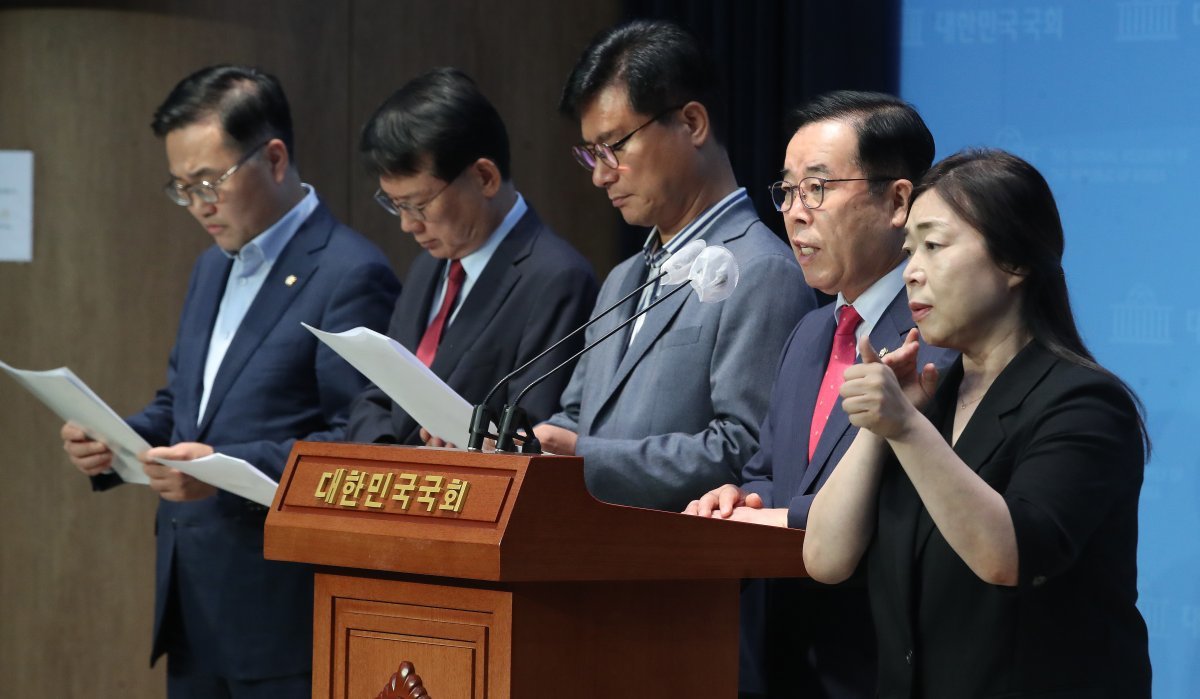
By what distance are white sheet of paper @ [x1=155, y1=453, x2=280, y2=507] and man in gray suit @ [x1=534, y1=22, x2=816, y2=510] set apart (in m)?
0.59

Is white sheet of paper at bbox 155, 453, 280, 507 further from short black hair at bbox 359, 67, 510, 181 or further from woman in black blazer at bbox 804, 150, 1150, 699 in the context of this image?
woman in black blazer at bbox 804, 150, 1150, 699

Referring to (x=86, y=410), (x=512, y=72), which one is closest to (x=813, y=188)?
(x=86, y=410)

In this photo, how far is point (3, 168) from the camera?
4.73 m

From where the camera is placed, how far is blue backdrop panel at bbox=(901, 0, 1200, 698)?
3.20 meters

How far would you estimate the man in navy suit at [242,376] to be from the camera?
3.37 metres

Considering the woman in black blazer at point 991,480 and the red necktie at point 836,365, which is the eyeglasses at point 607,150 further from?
the woman in black blazer at point 991,480

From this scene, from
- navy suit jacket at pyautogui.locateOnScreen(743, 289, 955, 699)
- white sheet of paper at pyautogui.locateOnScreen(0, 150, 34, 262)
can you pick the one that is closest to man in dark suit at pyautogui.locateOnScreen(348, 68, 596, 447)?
navy suit jacket at pyautogui.locateOnScreen(743, 289, 955, 699)

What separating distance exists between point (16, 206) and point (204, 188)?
140cm

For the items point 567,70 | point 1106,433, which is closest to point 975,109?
point 567,70

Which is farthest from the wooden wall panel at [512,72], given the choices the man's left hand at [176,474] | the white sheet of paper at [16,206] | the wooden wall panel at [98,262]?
the man's left hand at [176,474]

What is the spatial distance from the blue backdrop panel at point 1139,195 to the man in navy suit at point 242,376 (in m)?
1.57

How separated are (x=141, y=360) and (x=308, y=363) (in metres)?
1.46

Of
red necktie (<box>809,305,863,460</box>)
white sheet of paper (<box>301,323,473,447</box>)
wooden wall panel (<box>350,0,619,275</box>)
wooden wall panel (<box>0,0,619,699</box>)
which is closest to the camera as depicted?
white sheet of paper (<box>301,323,473,447</box>)

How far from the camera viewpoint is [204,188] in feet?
11.9
